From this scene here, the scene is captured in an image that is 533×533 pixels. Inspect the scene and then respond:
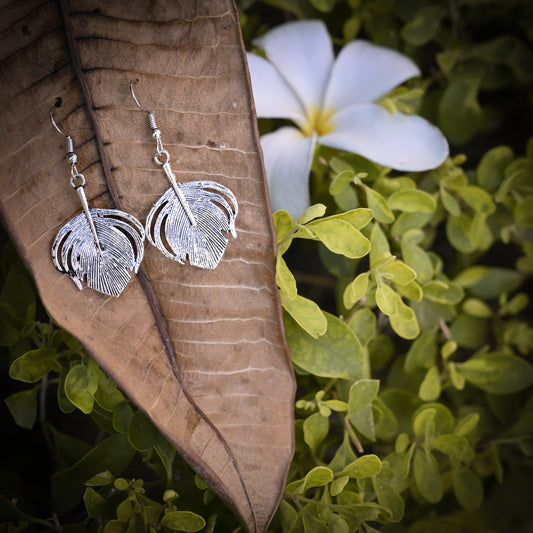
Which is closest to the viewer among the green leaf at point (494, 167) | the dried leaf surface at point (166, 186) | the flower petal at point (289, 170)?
the dried leaf surface at point (166, 186)

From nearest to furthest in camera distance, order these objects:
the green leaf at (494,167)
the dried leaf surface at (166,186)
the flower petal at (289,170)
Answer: the dried leaf surface at (166,186), the flower petal at (289,170), the green leaf at (494,167)

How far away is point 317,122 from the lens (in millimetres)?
606

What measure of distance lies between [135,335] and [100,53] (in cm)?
25

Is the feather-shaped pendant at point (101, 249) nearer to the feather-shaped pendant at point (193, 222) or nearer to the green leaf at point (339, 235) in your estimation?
the feather-shaped pendant at point (193, 222)

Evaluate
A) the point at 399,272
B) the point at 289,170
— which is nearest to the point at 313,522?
the point at 399,272

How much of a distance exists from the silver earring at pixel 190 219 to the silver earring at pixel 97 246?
21mm

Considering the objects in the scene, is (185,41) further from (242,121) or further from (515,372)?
(515,372)

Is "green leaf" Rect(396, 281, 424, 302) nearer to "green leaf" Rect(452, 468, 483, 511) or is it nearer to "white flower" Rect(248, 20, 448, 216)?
"white flower" Rect(248, 20, 448, 216)

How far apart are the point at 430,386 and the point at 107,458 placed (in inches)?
14.1

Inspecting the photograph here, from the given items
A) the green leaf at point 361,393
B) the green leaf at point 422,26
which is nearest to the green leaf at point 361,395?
the green leaf at point 361,393

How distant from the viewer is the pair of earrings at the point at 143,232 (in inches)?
16.6

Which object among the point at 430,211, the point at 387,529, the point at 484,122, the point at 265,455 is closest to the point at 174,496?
the point at 265,455

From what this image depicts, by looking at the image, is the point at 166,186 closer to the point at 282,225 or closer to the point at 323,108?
the point at 282,225

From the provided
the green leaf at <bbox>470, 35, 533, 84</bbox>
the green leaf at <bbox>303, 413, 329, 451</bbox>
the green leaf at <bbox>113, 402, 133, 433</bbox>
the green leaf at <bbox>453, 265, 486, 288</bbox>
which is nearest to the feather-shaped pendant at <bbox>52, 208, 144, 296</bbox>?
the green leaf at <bbox>113, 402, 133, 433</bbox>
